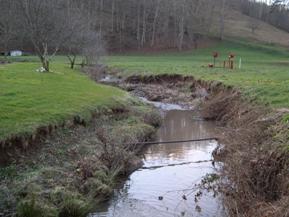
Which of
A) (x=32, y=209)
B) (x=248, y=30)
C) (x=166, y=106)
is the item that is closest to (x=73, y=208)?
(x=32, y=209)

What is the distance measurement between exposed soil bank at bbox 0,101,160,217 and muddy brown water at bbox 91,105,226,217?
0.45 metres

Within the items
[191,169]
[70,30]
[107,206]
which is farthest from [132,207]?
[70,30]

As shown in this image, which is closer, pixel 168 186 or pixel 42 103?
pixel 168 186

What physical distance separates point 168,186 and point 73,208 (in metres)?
3.54

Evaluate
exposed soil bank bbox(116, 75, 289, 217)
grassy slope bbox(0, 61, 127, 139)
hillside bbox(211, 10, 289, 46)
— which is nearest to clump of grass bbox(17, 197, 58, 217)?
grassy slope bbox(0, 61, 127, 139)

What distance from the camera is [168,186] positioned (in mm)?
12922

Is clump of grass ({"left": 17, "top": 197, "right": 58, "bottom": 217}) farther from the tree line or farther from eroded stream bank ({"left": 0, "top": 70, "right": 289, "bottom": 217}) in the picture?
the tree line

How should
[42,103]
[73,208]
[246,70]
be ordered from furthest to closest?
[246,70] < [42,103] < [73,208]

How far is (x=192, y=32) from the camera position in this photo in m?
87.7

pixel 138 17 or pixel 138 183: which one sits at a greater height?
pixel 138 17

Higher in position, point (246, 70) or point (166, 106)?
point (246, 70)

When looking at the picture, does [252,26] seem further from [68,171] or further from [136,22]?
[68,171]

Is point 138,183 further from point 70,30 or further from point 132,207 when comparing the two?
point 70,30

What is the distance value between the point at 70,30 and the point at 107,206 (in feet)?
Answer: 124
